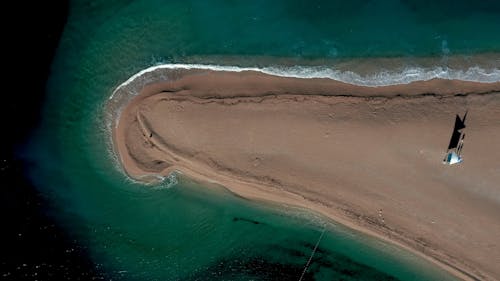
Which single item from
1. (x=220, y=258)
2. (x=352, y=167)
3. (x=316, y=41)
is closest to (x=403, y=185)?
(x=352, y=167)

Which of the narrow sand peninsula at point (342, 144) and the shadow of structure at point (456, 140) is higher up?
the shadow of structure at point (456, 140)

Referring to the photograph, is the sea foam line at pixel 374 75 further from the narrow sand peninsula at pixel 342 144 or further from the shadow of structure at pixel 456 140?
the shadow of structure at pixel 456 140

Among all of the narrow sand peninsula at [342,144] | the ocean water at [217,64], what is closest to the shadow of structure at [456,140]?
the narrow sand peninsula at [342,144]

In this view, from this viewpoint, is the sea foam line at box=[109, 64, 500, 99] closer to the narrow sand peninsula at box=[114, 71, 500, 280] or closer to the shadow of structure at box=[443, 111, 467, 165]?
the narrow sand peninsula at box=[114, 71, 500, 280]

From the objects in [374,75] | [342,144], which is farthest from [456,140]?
[342,144]

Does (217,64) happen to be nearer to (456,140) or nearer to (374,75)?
(374,75)

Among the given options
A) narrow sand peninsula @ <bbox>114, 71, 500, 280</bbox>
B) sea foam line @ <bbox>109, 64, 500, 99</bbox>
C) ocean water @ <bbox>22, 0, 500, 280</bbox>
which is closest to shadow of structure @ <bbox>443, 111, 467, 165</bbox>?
narrow sand peninsula @ <bbox>114, 71, 500, 280</bbox>
